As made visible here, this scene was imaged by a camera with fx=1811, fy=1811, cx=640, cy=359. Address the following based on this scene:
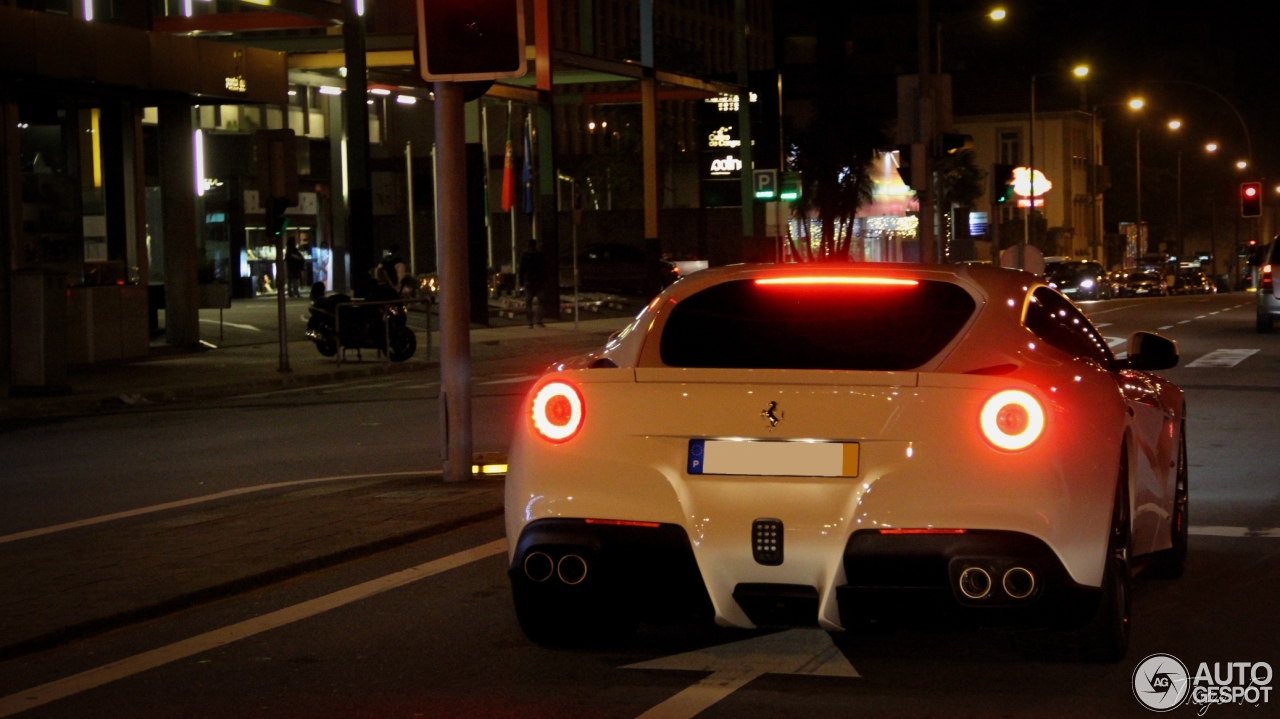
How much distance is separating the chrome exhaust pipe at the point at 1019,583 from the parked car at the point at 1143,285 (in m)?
66.9

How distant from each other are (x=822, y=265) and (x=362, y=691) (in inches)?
92.8

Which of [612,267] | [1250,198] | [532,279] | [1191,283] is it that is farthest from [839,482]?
[1191,283]

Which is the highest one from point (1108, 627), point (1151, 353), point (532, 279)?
point (1151, 353)

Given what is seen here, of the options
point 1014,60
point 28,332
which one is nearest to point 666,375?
point 28,332

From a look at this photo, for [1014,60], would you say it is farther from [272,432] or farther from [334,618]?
[334,618]

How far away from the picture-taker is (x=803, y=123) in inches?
3543

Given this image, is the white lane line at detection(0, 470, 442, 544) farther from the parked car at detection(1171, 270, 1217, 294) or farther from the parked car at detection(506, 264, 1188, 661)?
the parked car at detection(1171, 270, 1217, 294)

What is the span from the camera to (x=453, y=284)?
36.8 ft

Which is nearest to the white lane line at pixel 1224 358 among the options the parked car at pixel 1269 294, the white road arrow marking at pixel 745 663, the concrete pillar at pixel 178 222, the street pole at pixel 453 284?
the parked car at pixel 1269 294

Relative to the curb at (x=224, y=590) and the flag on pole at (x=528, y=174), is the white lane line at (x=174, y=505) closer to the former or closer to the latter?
the curb at (x=224, y=590)

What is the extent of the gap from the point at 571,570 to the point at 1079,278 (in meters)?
60.6

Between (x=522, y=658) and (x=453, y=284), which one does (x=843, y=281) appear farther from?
(x=453, y=284)

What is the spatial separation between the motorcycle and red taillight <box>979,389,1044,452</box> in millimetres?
21056

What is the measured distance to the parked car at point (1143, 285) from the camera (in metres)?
70.1
